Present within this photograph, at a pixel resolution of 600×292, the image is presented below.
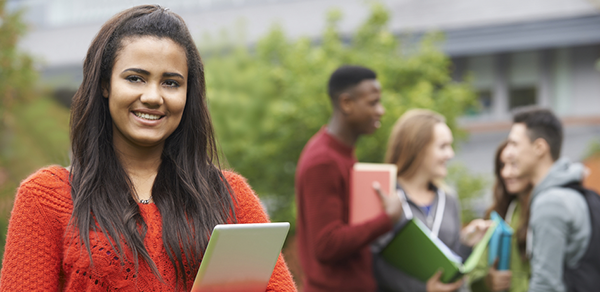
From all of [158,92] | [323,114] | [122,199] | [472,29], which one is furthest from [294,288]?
[472,29]

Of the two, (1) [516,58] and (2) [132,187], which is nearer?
(2) [132,187]

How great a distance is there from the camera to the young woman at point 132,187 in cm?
167

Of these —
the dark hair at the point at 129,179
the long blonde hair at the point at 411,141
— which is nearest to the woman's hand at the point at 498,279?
the long blonde hair at the point at 411,141

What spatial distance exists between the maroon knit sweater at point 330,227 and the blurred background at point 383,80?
5.08 metres

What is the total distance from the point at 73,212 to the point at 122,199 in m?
0.15

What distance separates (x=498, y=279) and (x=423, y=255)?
54 cm

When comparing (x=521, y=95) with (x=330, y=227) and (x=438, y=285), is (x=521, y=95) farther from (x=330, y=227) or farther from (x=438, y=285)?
(x=330, y=227)

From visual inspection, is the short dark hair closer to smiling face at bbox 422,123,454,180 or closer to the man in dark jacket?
the man in dark jacket

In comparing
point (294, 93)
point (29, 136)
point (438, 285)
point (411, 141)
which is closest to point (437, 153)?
point (411, 141)

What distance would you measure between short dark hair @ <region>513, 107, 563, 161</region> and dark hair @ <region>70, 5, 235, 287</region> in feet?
8.58

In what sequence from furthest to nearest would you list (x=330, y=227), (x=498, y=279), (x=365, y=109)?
(x=365, y=109) < (x=498, y=279) < (x=330, y=227)

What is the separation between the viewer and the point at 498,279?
3875mm

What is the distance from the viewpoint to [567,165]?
12.5 feet

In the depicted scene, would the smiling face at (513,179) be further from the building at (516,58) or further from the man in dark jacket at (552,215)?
the building at (516,58)
